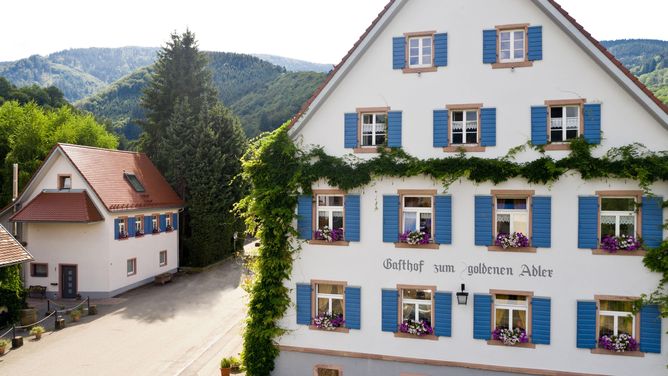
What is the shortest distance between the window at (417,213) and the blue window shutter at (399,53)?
417 centimetres

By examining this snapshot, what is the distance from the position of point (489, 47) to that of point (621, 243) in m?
6.80

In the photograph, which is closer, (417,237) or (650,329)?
(650,329)

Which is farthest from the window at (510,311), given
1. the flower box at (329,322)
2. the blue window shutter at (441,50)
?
the blue window shutter at (441,50)

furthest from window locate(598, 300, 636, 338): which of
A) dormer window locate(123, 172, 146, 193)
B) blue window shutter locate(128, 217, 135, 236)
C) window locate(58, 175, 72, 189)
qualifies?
dormer window locate(123, 172, 146, 193)

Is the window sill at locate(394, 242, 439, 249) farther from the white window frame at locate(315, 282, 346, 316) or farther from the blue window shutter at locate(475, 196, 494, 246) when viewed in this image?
the white window frame at locate(315, 282, 346, 316)

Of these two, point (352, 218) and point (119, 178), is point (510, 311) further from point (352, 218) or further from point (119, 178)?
point (119, 178)

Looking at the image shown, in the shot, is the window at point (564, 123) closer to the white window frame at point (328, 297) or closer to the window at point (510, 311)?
the window at point (510, 311)

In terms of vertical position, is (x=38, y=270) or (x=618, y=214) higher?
(x=618, y=214)

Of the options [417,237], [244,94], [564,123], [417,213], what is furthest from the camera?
[244,94]

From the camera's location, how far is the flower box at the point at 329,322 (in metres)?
16.2

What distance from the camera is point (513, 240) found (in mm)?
14797

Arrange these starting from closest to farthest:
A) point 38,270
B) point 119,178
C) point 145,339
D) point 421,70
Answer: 1. point 421,70
2. point 145,339
3. point 38,270
4. point 119,178

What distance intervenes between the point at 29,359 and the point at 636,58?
439 ft

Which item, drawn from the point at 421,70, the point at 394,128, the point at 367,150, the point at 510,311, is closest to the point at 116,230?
the point at 367,150
